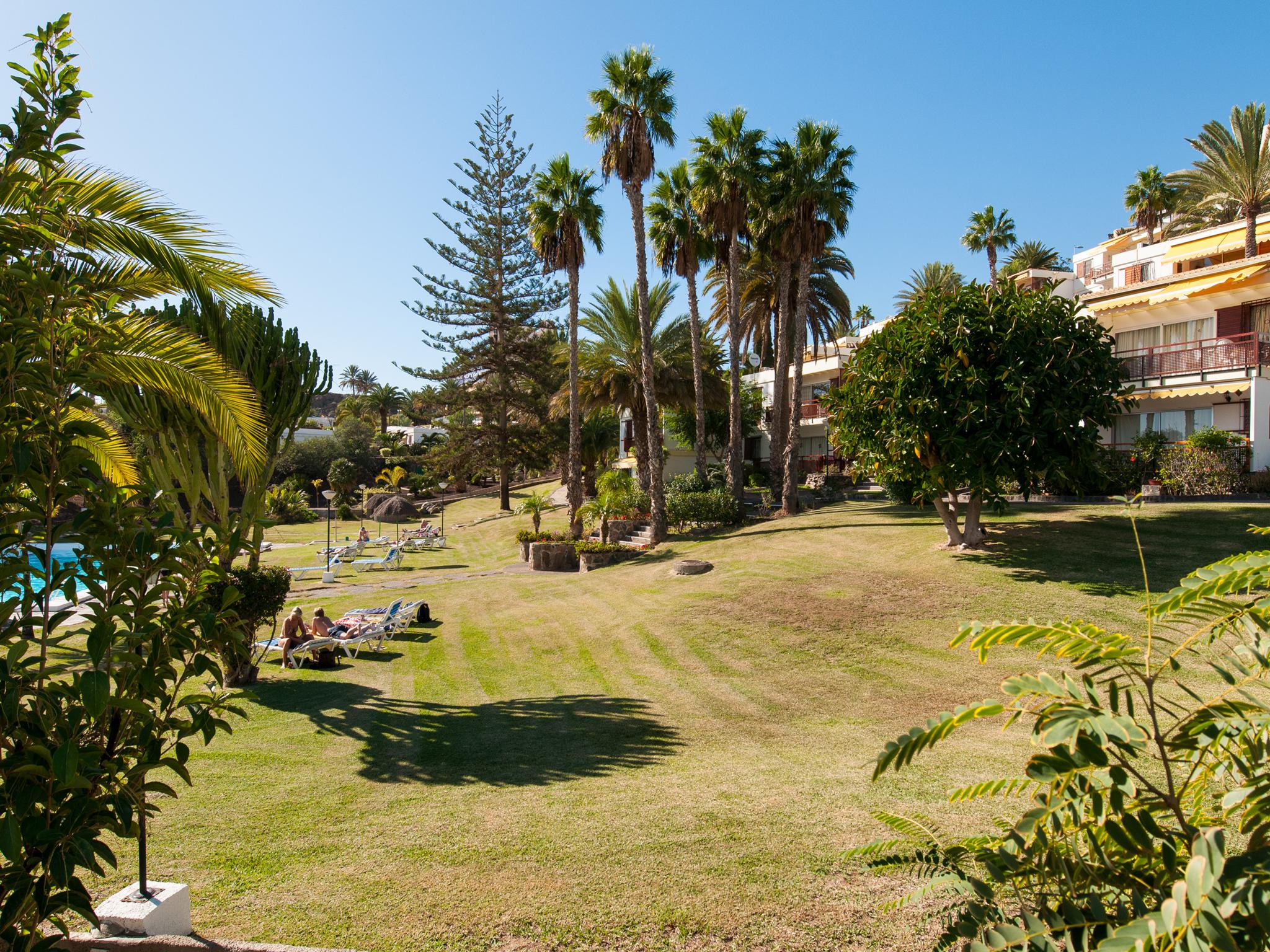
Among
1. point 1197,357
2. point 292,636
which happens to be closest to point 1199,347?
point 1197,357

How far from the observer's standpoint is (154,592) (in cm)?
315

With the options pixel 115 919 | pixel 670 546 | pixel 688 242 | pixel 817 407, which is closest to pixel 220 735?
pixel 115 919

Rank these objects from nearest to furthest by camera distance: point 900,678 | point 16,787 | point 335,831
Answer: point 16,787
point 335,831
point 900,678

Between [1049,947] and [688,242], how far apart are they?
29670 mm

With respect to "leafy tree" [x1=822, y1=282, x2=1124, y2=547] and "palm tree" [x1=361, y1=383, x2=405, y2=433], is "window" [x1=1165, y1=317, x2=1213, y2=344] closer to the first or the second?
"leafy tree" [x1=822, y1=282, x2=1124, y2=547]

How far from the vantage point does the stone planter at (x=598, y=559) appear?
24078 millimetres

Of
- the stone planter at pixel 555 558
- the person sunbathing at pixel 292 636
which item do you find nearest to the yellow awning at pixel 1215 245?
the stone planter at pixel 555 558

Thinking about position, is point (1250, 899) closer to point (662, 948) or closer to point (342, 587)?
point (662, 948)

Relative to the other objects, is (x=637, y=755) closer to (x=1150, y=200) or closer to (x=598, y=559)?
(x=598, y=559)

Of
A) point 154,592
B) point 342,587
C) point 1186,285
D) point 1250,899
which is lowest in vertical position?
point 342,587

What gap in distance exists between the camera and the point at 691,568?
752 inches

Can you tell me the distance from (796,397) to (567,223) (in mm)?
11884

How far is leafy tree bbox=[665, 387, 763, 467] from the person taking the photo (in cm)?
4275

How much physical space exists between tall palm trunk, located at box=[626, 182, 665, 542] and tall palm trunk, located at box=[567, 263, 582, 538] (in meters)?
4.74
